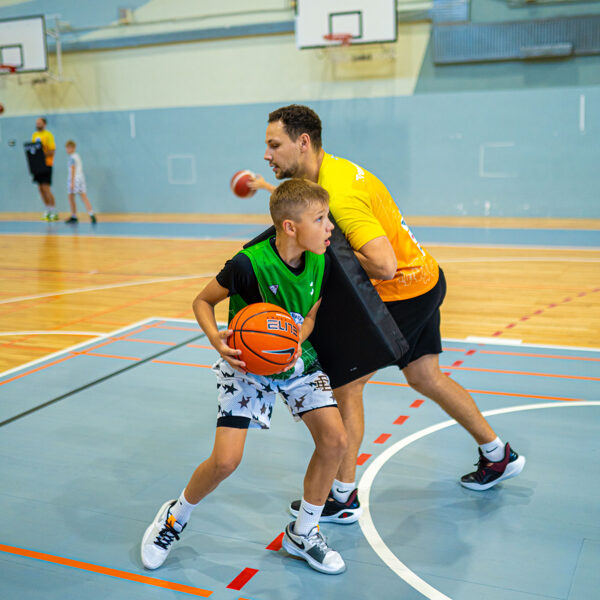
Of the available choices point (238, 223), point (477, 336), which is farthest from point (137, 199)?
point (477, 336)

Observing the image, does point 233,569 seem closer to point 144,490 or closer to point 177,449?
point 144,490

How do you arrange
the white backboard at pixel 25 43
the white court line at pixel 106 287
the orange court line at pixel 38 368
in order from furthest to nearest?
the white backboard at pixel 25 43 → the white court line at pixel 106 287 → the orange court line at pixel 38 368

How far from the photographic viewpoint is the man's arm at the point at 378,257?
2.70 meters

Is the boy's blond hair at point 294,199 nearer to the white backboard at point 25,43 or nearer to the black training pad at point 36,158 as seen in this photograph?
the black training pad at point 36,158

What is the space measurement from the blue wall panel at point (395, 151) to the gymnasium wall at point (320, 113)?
0.07 ft

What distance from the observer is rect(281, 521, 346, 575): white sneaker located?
103 inches

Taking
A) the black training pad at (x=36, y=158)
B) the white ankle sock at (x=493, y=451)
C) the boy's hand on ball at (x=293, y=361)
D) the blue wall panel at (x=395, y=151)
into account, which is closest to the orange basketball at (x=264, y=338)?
the boy's hand on ball at (x=293, y=361)

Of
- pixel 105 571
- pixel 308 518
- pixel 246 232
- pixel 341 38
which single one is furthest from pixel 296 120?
pixel 341 38

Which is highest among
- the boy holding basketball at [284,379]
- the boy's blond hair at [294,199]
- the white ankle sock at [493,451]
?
the boy's blond hair at [294,199]

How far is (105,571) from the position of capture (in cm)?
266

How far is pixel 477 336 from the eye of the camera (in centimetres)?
584

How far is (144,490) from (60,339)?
3.08m

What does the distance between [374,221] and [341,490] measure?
109cm

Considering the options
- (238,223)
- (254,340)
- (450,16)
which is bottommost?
(238,223)
